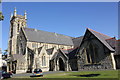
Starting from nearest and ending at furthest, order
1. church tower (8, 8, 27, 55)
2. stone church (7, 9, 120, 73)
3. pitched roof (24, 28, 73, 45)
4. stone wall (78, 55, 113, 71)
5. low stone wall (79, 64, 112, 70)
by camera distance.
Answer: stone wall (78, 55, 113, 71)
low stone wall (79, 64, 112, 70)
stone church (7, 9, 120, 73)
pitched roof (24, 28, 73, 45)
church tower (8, 8, 27, 55)

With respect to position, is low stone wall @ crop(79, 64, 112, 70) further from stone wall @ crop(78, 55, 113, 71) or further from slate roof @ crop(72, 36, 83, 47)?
slate roof @ crop(72, 36, 83, 47)

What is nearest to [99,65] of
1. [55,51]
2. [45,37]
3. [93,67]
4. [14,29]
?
[93,67]

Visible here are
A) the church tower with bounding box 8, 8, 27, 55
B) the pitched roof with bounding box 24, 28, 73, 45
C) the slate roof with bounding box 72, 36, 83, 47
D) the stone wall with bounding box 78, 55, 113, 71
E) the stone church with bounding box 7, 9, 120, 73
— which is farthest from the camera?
the slate roof with bounding box 72, 36, 83, 47

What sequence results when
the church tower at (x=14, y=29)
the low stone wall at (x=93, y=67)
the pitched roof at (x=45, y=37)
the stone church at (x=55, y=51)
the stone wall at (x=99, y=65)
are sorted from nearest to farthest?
1. the stone wall at (x=99, y=65)
2. the low stone wall at (x=93, y=67)
3. the stone church at (x=55, y=51)
4. the pitched roof at (x=45, y=37)
5. the church tower at (x=14, y=29)

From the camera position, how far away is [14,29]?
5066 cm

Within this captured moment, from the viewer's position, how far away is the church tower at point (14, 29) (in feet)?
161

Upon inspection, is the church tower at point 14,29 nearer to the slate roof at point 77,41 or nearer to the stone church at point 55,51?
the stone church at point 55,51

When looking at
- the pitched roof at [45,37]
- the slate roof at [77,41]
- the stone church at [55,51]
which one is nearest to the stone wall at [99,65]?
the stone church at [55,51]

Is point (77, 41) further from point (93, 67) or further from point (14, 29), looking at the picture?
point (93, 67)

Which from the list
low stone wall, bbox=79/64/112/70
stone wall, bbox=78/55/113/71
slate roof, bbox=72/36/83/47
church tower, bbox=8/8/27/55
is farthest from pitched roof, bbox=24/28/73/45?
low stone wall, bbox=79/64/112/70

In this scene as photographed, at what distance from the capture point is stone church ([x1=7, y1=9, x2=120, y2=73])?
26.7m

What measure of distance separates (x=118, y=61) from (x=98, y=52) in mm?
4295

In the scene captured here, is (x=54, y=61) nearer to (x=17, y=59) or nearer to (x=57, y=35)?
(x=17, y=59)

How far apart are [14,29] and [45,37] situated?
13071mm
